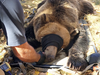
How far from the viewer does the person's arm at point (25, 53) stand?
1.94 m

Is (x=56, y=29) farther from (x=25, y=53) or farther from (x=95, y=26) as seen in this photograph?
(x=95, y=26)

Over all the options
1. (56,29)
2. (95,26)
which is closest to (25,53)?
(56,29)

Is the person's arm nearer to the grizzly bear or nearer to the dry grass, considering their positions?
the grizzly bear

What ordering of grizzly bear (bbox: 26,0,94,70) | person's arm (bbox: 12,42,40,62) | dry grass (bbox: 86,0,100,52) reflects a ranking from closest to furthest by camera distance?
person's arm (bbox: 12,42,40,62)
grizzly bear (bbox: 26,0,94,70)
dry grass (bbox: 86,0,100,52)

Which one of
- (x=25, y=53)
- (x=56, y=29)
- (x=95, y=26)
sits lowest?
Result: (x=25, y=53)

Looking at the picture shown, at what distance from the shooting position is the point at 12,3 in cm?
151

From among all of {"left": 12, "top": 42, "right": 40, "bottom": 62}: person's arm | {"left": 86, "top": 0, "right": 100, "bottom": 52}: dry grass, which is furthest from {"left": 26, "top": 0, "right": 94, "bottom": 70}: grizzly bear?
{"left": 86, "top": 0, "right": 100, "bottom": 52}: dry grass

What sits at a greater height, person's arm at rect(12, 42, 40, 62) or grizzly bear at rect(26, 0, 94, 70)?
grizzly bear at rect(26, 0, 94, 70)

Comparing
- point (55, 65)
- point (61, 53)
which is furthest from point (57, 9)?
point (55, 65)

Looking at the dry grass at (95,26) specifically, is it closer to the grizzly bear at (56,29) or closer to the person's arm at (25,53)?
the grizzly bear at (56,29)

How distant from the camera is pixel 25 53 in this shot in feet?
6.66

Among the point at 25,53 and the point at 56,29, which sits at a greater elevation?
the point at 56,29

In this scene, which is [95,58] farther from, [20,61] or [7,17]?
[7,17]

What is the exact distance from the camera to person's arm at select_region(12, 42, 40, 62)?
76.2 inches
